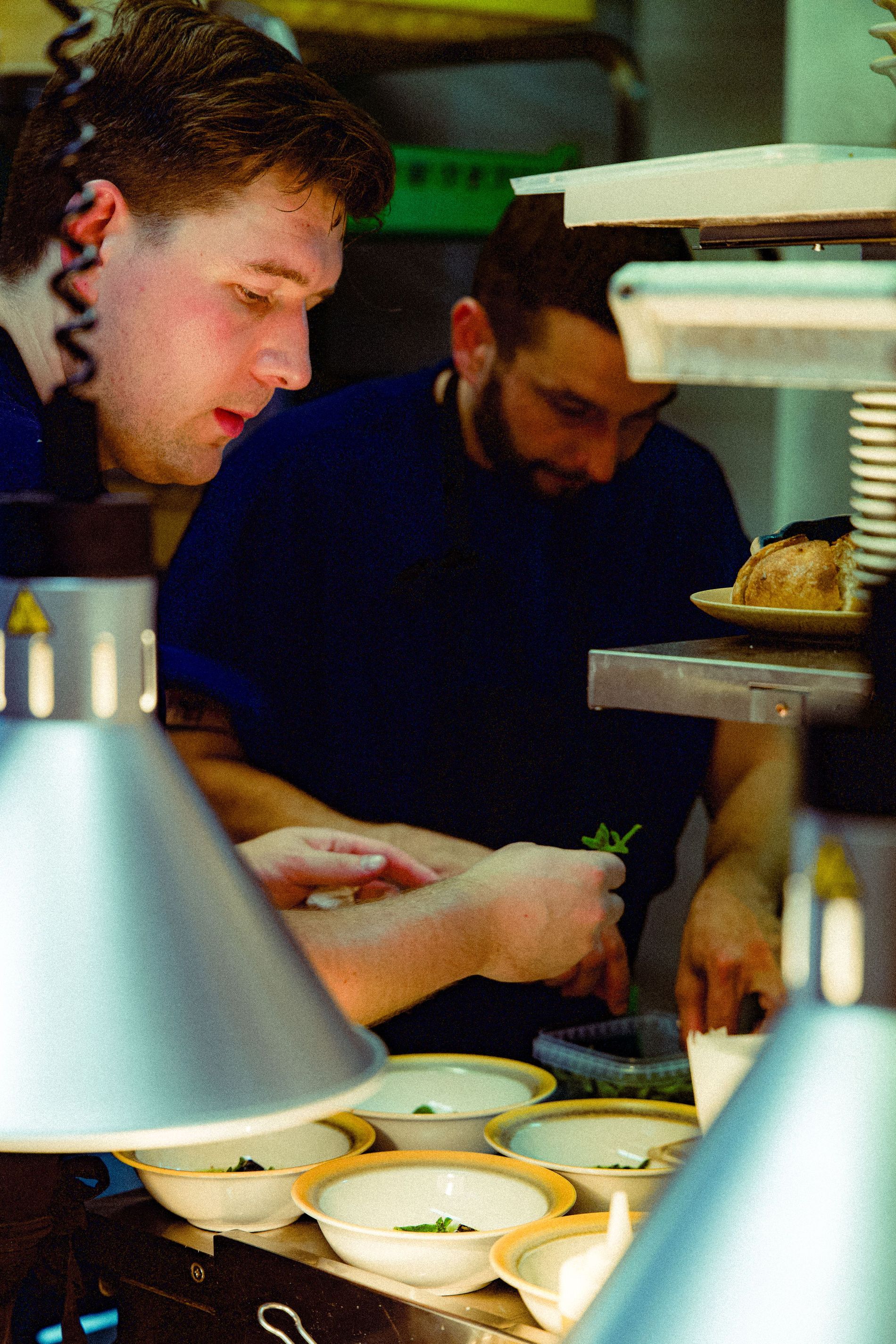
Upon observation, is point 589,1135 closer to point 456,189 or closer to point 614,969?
point 614,969

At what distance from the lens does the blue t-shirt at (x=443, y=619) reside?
253 cm

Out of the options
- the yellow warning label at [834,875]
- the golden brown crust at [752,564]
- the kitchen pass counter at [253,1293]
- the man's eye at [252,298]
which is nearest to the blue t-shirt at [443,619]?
the man's eye at [252,298]

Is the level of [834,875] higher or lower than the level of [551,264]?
lower

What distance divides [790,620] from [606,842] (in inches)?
50.1

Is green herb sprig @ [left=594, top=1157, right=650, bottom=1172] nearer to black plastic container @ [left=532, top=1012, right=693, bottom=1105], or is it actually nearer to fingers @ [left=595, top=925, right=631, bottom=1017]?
black plastic container @ [left=532, top=1012, right=693, bottom=1105]

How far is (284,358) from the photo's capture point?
178 centimetres

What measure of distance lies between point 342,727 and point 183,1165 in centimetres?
108

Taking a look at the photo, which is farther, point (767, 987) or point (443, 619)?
point (443, 619)

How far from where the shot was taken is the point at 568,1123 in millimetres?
1655

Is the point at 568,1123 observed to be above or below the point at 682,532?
below

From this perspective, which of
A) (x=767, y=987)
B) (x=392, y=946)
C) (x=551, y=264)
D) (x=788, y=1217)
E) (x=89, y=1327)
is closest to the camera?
(x=788, y=1217)

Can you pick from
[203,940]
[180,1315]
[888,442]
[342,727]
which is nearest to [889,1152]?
[203,940]

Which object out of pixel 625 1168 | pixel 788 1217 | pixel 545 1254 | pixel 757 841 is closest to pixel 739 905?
pixel 757 841

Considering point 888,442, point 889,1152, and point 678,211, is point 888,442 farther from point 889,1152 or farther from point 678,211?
point 889,1152
